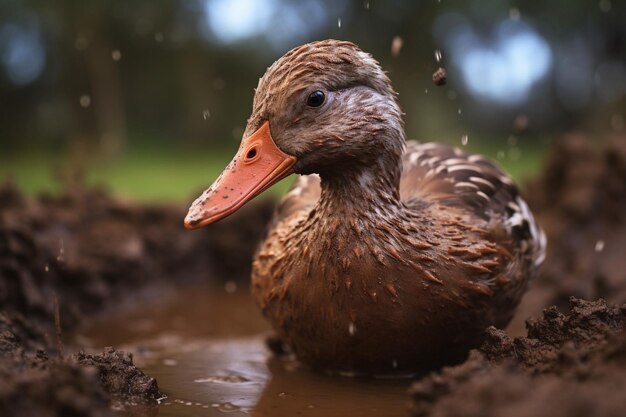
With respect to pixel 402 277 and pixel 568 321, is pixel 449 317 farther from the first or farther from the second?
pixel 568 321

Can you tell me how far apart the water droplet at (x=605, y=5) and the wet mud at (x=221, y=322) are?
812cm

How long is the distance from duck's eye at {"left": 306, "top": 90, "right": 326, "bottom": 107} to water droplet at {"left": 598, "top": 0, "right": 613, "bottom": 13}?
12.1 m

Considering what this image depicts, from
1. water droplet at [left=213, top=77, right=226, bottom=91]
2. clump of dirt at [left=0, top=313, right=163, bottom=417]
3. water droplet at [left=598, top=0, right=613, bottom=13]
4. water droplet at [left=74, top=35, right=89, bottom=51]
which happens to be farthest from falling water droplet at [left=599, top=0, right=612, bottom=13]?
clump of dirt at [left=0, top=313, right=163, bottom=417]

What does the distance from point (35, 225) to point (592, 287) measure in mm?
3641

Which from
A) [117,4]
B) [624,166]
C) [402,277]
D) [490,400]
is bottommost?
[490,400]

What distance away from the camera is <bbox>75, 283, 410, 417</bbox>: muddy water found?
10.9 feet

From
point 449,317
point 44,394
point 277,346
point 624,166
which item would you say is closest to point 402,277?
point 449,317

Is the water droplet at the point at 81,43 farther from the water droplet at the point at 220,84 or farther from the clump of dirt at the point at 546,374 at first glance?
the clump of dirt at the point at 546,374

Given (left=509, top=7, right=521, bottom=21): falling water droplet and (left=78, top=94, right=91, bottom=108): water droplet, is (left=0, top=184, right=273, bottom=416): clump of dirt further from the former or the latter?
(left=509, top=7, right=521, bottom=21): falling water droplet

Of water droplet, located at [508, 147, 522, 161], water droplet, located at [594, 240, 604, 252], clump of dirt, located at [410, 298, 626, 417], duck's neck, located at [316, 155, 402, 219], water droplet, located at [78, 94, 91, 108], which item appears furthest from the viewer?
water droplet, located at [508, 147, 522, 161]

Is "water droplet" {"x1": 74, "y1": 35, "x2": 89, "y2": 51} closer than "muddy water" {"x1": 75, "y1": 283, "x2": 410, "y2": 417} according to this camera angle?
No

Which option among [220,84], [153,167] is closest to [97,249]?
[153,167]

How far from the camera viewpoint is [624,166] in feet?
20.4

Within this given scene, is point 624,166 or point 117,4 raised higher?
point 117,4
